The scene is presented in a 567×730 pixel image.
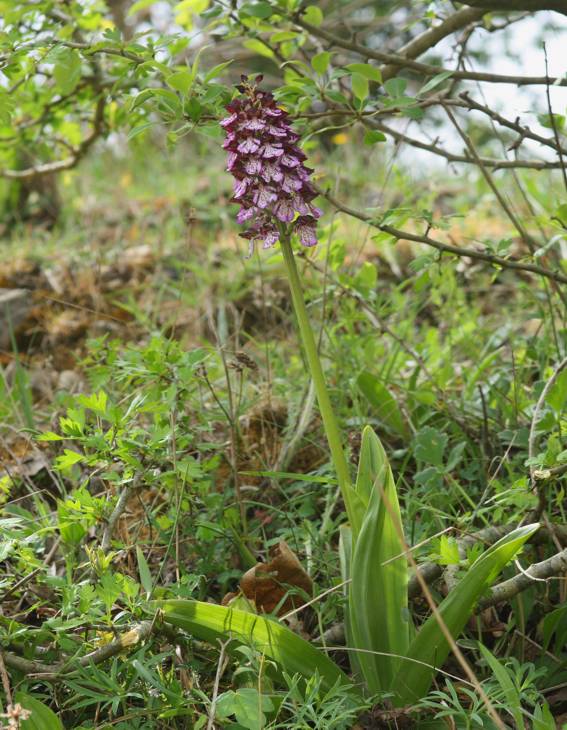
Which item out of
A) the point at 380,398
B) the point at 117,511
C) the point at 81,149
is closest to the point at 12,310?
the point at 81,149

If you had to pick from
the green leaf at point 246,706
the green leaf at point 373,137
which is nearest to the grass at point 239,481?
the green leaf at point 246,706

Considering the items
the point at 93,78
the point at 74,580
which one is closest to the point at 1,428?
the point at 74,580

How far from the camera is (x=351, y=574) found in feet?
4.84

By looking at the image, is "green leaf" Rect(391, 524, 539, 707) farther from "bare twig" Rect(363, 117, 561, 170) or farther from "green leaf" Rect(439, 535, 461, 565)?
"bare twig" Rect(363, 117, 561, 170)

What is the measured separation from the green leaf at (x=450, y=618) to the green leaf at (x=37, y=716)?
0.62 metres

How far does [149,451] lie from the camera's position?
1683 mm

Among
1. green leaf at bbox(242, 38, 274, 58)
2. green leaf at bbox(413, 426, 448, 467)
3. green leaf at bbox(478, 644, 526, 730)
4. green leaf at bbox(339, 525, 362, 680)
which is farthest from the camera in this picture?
green leaf at bbox(242, 38, 274, 58)

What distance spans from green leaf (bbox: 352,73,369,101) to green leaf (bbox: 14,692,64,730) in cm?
144

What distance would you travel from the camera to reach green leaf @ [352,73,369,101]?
5.85 feet

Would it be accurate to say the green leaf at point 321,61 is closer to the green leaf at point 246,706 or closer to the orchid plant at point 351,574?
the orchid plant at point 351,574

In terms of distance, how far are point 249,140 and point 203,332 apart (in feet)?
6.47

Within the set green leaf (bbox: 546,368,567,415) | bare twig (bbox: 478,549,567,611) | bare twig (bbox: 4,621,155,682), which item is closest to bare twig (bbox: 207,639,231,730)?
bare twig (bbox: 4,621,155,682)

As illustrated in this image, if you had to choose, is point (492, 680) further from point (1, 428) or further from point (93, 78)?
point (93, 78)

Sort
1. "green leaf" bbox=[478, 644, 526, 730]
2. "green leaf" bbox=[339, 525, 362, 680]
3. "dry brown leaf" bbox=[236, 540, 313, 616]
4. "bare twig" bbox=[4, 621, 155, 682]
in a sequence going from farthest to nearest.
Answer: "dry brown leaf" bbox=[236, 540, 313, 616]
"green leaf" bbox=[339, 525, 362, 680]
"bare twig" bbox=[4, 621, 155, 682]
"green leaf" bbox=[478, 644, 526, 730]
